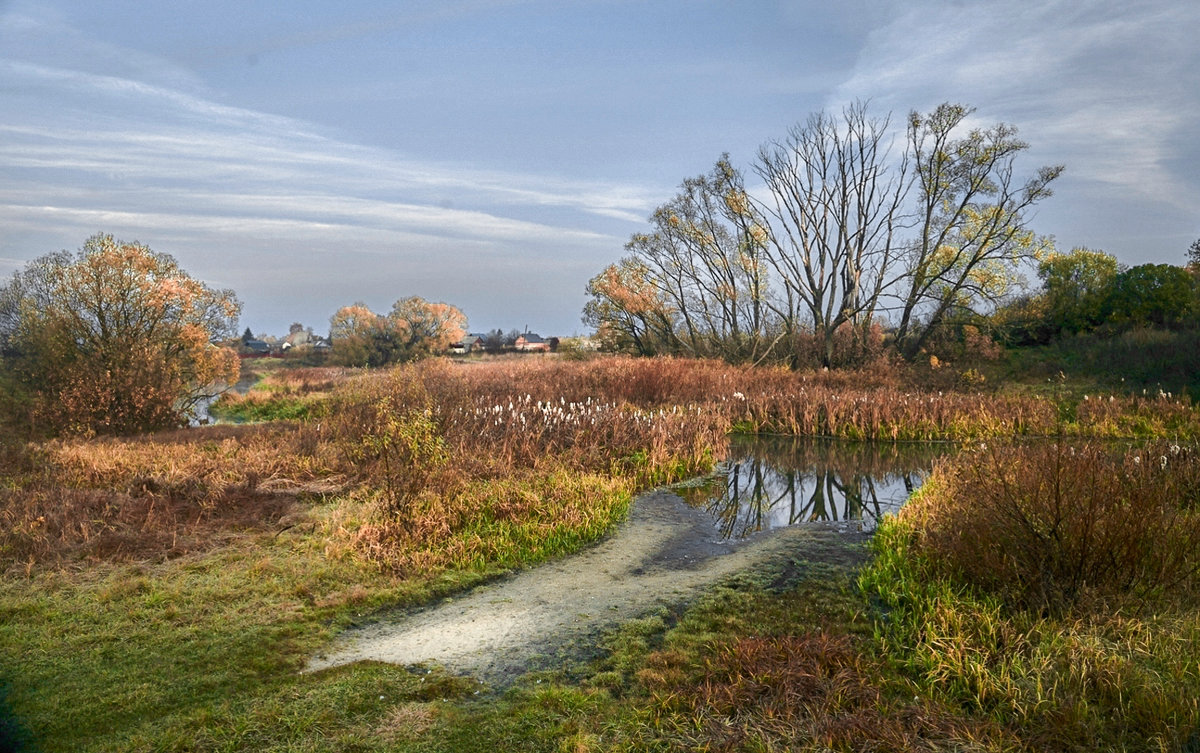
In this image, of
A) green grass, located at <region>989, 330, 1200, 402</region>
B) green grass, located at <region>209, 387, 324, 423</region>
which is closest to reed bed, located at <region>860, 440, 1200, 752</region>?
green grass, located at <region>989, 330, 1200, 402</region>

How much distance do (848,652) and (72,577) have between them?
6.58 meters

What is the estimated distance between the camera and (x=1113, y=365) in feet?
64.0

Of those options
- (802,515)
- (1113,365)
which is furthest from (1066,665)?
(1113,365)

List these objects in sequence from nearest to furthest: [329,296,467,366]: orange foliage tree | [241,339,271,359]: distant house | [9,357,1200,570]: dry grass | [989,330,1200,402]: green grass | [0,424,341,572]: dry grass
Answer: [0,424,341,572]: dry grass
[9,357,1200,570]: dry grass
[989,330,1200,402]: green grass
[329,296,467,366]: orange foliage tree
[241,339,271,359]: distant house

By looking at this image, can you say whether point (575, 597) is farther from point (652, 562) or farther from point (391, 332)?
point (391, 332)

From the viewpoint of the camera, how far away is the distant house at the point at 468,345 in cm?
4247

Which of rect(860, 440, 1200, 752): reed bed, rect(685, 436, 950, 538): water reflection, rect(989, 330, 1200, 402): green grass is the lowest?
rect(685, 436, 950, 538): water reflection

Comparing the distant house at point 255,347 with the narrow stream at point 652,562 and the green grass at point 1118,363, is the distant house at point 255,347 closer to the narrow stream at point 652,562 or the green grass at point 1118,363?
the green grass at point 1118,363

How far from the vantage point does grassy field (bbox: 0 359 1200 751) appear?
379 cm

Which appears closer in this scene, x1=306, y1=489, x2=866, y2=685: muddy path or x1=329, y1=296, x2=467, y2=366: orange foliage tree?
x1=306, y1=489, x2=866, y2=685: muddy path

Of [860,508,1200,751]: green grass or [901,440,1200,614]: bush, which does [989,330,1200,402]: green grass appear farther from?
[860,508,1200,751]: green grass

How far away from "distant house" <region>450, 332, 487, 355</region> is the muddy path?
34298 millimetres

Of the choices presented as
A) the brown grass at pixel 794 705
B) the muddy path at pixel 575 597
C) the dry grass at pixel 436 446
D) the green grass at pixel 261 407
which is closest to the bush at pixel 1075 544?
the brown grass at pixel 794 705

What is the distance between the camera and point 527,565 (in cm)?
690
